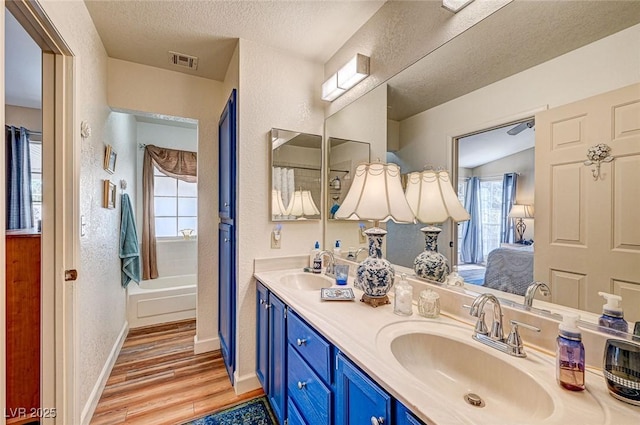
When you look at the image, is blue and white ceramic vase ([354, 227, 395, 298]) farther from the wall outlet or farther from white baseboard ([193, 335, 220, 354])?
white baseboard ([193, 335, 220, 354])

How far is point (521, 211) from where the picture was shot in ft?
3.16

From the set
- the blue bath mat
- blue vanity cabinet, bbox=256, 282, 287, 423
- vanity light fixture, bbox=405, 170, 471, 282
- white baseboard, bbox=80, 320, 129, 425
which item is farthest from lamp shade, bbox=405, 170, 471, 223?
white baseboard, bbox=80, 320, 129, 425

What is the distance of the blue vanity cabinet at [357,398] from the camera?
73 centimetres

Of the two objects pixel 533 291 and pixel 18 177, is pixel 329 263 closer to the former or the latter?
pixel 533 291

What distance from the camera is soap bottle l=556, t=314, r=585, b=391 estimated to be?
26.3 inches

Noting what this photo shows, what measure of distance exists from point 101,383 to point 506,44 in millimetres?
3005

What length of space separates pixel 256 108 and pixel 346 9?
32.8 inches

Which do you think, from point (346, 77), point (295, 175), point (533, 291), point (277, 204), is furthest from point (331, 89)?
point (533, 291)

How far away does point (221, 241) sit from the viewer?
2.39 metres

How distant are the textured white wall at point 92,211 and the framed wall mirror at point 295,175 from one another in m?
1.10

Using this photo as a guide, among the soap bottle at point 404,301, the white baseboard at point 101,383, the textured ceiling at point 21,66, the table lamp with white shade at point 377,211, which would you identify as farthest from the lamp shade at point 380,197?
the textured ceiling at point 21,66

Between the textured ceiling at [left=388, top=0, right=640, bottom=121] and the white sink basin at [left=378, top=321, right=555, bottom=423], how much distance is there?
1.00 metres

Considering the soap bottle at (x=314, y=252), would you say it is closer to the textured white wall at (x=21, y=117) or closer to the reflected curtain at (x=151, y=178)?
the reflected curtain at (x=151, y=178)

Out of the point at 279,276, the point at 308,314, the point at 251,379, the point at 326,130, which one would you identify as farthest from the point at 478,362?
the point at 326,130
